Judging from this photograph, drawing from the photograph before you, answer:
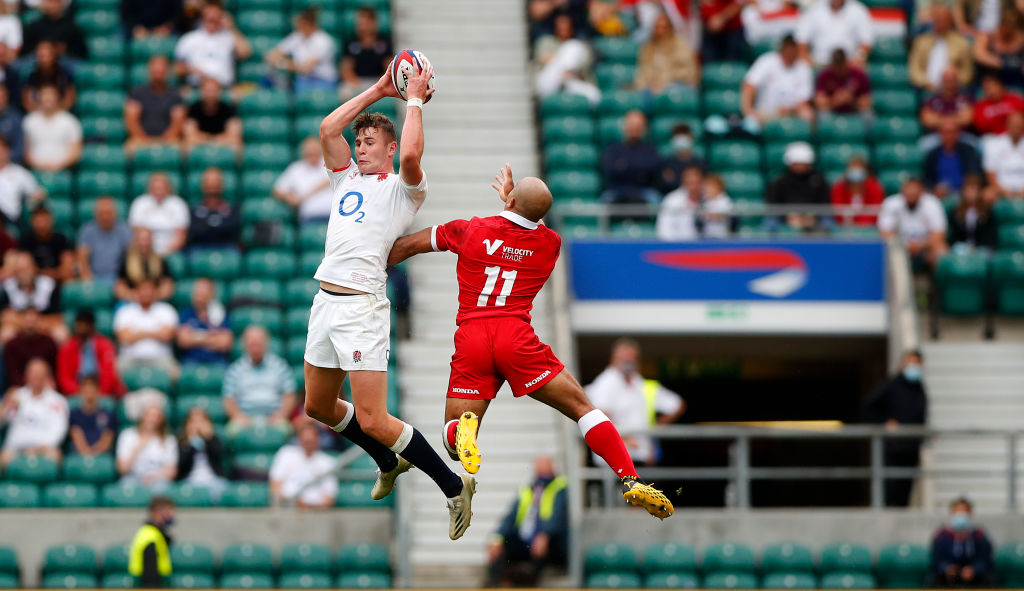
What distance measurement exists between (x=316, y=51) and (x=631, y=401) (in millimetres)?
6066

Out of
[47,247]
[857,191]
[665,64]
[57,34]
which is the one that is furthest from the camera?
[57,34]

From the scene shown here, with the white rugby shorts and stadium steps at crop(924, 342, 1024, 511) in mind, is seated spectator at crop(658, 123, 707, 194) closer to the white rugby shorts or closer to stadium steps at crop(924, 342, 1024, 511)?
stadium steps at crop(924, 342, 1024, 511)

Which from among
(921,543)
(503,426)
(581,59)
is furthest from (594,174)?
(921,543)

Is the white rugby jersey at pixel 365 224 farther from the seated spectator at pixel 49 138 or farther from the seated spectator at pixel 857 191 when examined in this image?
Result: the seated spectator at pixel 49 138

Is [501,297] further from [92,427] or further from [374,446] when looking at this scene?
[92,427]

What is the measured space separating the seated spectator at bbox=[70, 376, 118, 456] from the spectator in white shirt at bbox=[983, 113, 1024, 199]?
911 centimetres

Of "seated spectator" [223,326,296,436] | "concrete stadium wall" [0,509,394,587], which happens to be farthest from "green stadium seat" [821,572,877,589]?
"seated spectator" [223,326,296,436]

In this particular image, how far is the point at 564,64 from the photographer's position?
58.2 feet

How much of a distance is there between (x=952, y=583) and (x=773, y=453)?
7438mm

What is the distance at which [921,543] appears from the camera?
14.3 metres

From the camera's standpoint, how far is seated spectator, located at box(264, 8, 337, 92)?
18016mm

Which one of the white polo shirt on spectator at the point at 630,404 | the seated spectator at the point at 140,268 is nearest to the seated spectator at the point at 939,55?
the white polo shirt on spectator at the point at 630,404

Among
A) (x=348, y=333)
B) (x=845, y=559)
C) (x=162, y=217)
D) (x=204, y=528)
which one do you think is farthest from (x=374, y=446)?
(x=162, y=217)

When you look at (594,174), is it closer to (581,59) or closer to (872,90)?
(581,59)
